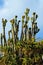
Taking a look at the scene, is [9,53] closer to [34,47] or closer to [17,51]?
[17,51]

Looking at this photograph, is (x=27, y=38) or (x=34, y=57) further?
(x=27, y=38)

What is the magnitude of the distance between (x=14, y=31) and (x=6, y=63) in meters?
4.27


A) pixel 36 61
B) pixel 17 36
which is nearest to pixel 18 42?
pixel 17 36

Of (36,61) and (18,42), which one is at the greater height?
(18,42)

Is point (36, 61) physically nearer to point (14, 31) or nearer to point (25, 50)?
point (25, 50)

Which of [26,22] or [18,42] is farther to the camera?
[26,22]

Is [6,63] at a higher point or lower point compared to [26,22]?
lower

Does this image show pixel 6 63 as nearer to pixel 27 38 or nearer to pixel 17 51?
pixel 17 51

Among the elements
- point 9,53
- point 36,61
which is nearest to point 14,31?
point 9,53

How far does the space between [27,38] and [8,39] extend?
8.22ft

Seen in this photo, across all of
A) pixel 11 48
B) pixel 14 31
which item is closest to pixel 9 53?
pixel 11 48

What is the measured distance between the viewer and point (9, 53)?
115ft

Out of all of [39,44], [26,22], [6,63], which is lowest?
[6,63]

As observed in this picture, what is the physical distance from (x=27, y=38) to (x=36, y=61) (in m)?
4.34
